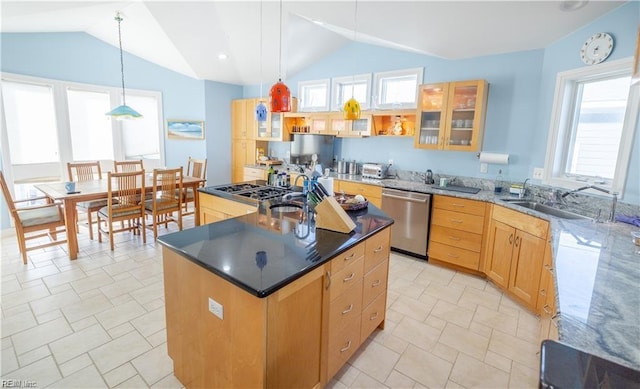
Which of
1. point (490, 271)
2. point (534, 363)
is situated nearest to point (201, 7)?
point (490, 271)

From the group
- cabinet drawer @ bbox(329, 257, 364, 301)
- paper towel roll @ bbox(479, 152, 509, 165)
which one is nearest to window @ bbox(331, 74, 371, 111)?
→ paper towel roll @ bbox(479, 152, 509, 165)

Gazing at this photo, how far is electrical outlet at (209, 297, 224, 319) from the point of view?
141cm

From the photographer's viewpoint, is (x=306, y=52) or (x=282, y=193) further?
(x=306, y=52)

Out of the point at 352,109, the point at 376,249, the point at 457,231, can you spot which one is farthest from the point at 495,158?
the point at 376,249

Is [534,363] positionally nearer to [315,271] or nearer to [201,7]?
[315,271]

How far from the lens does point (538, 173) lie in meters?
3.34

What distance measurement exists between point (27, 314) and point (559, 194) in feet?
16.0

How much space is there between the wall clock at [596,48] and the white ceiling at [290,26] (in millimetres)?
187

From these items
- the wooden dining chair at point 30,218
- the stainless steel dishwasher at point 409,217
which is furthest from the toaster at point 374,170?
the wooden dining chair at point 30,218

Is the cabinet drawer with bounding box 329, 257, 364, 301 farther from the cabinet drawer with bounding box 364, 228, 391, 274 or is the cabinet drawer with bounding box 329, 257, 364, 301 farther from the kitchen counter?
the kitchen counter

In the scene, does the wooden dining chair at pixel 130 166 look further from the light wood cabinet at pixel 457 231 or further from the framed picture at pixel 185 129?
the light wood cabinet at pixel 457 231

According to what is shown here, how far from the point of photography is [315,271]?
1.49m

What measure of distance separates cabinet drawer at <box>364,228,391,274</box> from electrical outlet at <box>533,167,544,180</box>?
2.21 m

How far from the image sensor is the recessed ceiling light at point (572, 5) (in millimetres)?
2482
